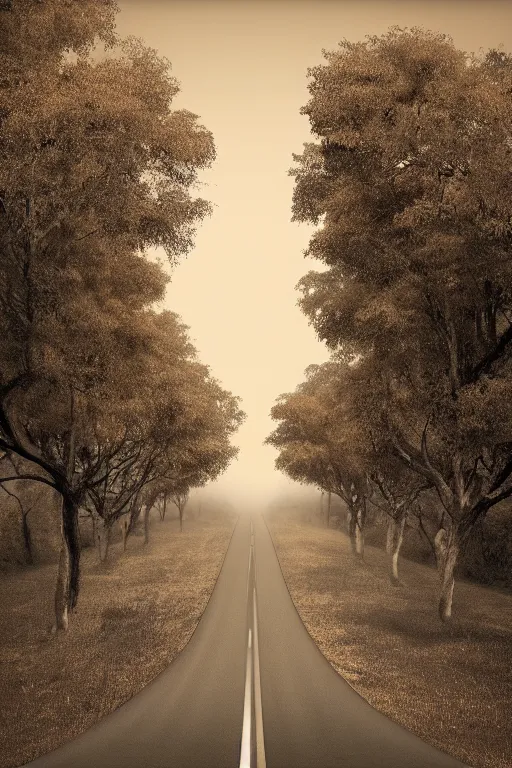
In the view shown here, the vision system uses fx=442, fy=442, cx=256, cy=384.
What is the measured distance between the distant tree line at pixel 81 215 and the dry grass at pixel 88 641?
1714mm

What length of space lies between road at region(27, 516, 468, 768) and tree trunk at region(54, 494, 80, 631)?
14.8 feet

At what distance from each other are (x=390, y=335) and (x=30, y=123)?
10.7m

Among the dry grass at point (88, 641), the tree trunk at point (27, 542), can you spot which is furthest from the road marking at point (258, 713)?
the tree trunk at point (27, 542)

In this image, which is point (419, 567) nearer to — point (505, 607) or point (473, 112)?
point (505, 607)

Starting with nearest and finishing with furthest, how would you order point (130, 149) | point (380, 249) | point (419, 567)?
1. point (130, 149)
2. point (380, 249)
3. point (419, 567)

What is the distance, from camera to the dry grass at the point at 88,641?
27.8 ft

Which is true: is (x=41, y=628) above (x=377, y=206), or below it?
below

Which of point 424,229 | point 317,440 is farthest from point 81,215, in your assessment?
point 317,440

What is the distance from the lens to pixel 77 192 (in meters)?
10.1

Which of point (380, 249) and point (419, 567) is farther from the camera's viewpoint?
point (419, 567)

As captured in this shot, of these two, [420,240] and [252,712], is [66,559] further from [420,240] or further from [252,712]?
[420,240]

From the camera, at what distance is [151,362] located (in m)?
13.8

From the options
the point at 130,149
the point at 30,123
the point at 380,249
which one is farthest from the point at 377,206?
the point at 30,123

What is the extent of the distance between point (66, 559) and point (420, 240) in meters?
14.8
